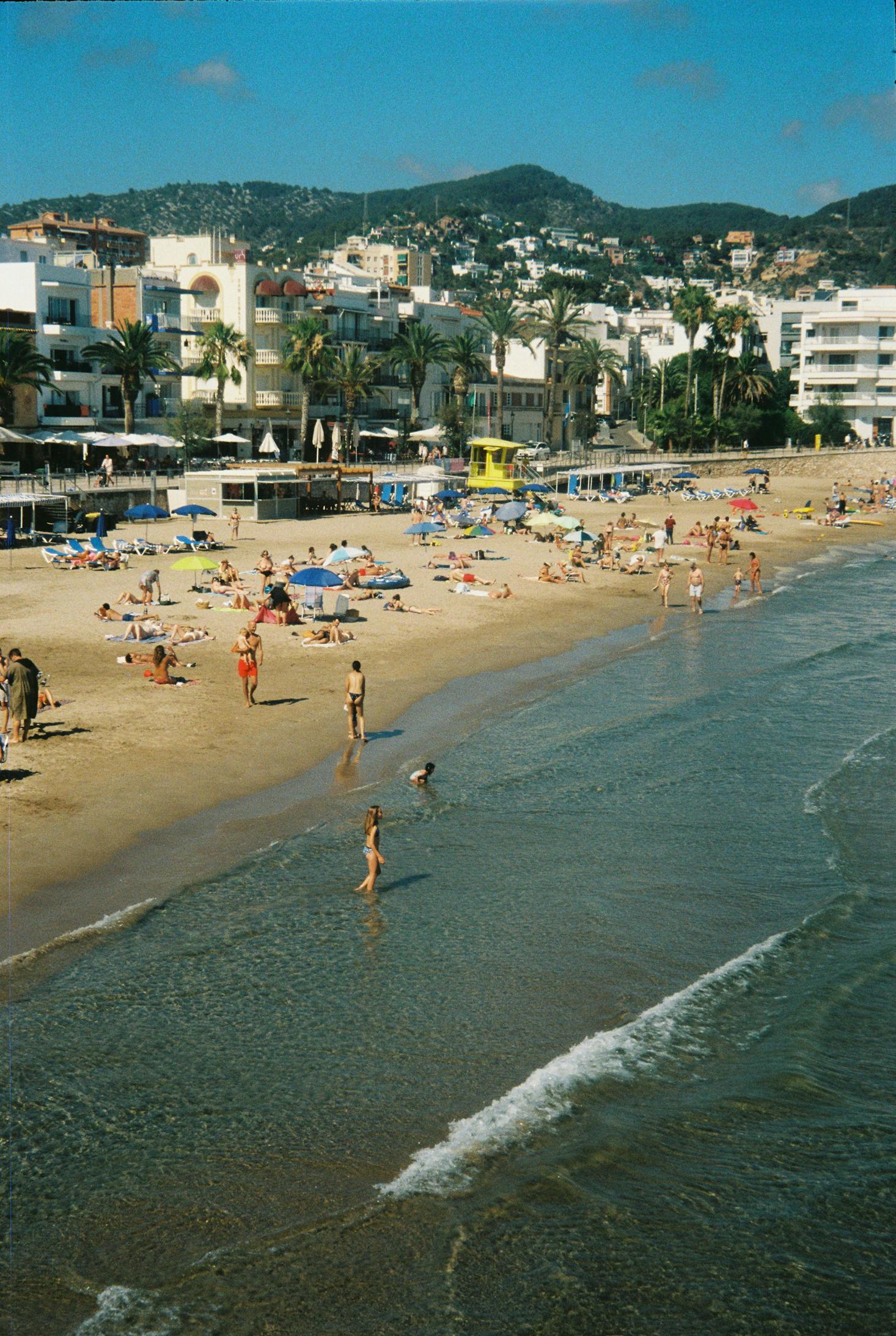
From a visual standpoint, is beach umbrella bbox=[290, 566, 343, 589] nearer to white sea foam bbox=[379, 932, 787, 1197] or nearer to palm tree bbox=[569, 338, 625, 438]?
white sea foam bbox=[379, 932, 787, 1197]

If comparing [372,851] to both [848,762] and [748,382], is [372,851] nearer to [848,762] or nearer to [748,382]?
[848,762]

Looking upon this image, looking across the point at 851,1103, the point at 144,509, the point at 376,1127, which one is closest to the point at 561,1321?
the point at 376,1127

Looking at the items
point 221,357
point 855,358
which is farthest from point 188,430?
point 855,358

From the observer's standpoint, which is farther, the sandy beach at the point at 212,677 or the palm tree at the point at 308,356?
the palm tree at the point at 308,356

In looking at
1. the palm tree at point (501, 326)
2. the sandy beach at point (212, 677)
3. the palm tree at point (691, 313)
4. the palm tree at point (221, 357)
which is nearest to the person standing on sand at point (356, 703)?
the sandy beach at point (212, 677)

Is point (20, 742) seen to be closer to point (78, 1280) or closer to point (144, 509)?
point (78, 1280)

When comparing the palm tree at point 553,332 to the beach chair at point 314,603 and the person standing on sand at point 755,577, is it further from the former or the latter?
the beach chair at point 314,603
